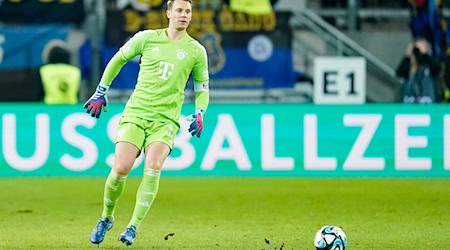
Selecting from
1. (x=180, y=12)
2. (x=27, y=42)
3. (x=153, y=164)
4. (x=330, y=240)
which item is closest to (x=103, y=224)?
(x=153, y=164)

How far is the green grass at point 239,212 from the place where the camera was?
11.2 metres

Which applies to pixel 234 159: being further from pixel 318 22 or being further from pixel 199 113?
pixel 199 113

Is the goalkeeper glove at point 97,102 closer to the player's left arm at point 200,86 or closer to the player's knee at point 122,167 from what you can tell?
the player's knee at point 122,167

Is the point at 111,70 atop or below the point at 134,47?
below

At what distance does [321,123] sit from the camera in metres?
17.7

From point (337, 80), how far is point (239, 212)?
18.5 feet

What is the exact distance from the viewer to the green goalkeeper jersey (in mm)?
10781

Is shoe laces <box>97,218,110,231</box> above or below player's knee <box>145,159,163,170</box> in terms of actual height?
below

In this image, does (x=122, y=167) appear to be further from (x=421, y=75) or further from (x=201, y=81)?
(x=421, y=75)

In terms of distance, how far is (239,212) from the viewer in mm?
14000

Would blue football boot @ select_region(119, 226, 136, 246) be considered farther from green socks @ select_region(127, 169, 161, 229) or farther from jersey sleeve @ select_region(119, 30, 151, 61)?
jersey sleeve @ select_region(119, 30, 151, 61)

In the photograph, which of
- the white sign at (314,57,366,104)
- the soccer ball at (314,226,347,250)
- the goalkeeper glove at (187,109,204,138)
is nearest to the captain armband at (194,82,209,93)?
the goalkeeper glove at (187,109,204,138)

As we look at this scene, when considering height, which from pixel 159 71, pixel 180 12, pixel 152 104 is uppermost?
pixel 180 12

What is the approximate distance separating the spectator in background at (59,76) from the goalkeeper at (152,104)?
9084mm
